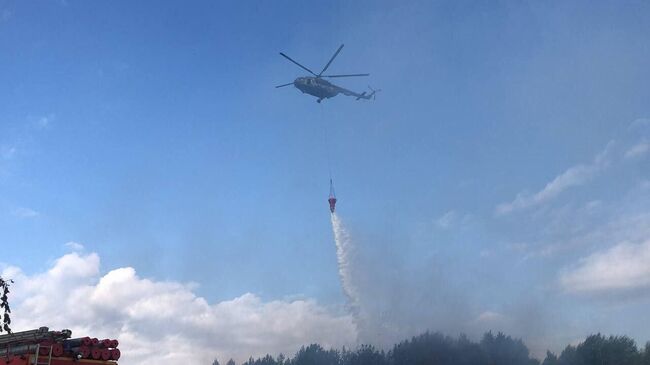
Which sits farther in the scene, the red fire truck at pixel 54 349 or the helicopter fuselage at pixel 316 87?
the helicopter fuselage at pixel 316 87

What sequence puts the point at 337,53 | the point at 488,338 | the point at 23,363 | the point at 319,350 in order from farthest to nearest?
1. the point at 319,350
2. the point at 488,338
3. the point at 337,53
4. the point at 23,363

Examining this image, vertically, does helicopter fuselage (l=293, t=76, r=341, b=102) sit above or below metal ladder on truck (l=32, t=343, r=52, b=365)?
above

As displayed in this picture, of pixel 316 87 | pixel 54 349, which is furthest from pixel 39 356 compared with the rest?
pixel 316 87

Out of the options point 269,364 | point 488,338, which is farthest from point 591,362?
point 269,364

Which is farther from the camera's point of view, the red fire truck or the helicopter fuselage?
the helicopter fuselage

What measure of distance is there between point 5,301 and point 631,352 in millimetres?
119324

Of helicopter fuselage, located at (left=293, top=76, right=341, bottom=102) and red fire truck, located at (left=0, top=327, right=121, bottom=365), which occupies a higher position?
helicopter fuselage, located at (left=293, top=76, right=341, bottom=102)

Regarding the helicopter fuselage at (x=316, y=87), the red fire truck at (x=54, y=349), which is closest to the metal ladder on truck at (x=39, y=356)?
the red fire truck at (x=54, y=349)

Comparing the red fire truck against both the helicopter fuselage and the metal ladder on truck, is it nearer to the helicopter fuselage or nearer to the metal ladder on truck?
the metal ladder on truck

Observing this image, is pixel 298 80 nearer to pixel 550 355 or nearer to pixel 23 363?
pixel 23 363

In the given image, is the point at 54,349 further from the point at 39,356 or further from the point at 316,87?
the point at 316,87

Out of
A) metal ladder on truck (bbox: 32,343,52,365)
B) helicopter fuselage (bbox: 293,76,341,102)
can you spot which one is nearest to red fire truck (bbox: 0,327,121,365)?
metal ladder on truck (bbox: 32,343,52,365)

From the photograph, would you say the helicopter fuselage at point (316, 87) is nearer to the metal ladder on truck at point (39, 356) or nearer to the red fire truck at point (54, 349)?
the red fire truck at point (54, 349)

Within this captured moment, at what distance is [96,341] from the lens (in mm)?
17203
